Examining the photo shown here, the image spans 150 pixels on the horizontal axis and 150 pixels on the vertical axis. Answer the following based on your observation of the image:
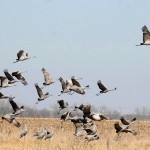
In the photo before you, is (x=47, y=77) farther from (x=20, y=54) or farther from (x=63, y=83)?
(x=20, y=54)

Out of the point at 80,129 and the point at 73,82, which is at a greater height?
the point at 73,82

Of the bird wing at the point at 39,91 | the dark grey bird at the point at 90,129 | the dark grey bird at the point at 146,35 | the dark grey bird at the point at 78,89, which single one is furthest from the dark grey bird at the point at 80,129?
the dark grey bird at the point at 146,35

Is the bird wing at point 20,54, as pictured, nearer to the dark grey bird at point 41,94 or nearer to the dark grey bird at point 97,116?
the dark grey bird at point 41,94

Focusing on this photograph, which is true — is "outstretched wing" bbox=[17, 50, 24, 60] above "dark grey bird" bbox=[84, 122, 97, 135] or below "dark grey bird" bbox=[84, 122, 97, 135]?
above

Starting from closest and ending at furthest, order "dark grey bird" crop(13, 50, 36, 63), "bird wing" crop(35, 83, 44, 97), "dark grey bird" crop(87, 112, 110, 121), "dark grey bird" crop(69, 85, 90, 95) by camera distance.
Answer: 1. "dark grey bird" crop(87, 112, 110, 121)
2. "dark grey bird" crop(69, 85, 90, 95)
3. "dark grey bird" crop(13, 50, 36, 63)
4. "bird wing" crop(35, 83, 44, 97)

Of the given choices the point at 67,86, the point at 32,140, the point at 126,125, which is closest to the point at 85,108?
the point at 126,125

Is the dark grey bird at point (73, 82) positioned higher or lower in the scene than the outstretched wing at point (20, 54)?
lower

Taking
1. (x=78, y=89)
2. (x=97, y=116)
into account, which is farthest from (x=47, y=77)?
(x=97, y=116)

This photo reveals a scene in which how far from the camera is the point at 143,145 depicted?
859 inches

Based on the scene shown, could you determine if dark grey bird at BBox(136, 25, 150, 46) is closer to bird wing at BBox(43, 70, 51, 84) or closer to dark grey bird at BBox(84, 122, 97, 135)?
dark grey bird at BBox(84, 122, 97, 135)

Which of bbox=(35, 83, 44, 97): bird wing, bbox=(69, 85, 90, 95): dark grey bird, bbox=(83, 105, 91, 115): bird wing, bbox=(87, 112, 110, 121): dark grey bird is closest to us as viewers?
bbox=(83, 105, 91, 115): bird wing

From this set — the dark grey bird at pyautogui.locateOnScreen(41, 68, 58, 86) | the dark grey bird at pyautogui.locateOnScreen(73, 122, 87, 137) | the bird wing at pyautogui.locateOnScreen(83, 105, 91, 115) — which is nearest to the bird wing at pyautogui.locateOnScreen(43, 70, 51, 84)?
the dark grey bird at pyautogui.locateOnScreen(41, 68, 58, 86)

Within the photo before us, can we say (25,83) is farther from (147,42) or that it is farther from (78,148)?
(147,42)

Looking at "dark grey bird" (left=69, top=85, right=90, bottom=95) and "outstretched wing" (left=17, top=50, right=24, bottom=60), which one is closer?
"dark grey bird" (left=69, top=85, right=90, bottom=95)
